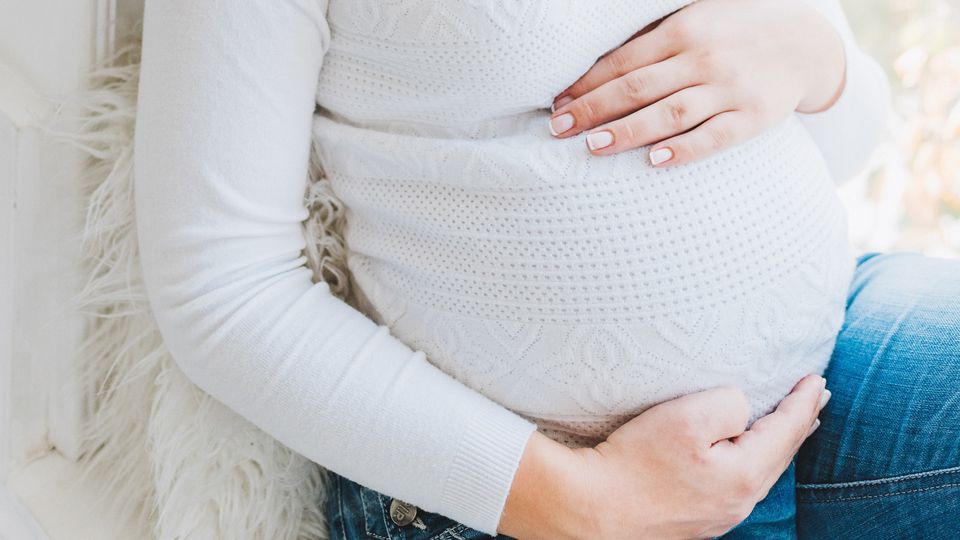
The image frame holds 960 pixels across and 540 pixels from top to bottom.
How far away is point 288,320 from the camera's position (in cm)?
72

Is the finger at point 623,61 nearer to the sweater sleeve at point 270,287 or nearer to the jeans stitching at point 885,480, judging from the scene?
the sweater sleeve at point 270,287

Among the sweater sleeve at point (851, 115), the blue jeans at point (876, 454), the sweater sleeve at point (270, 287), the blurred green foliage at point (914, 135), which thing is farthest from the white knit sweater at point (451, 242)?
the blurred green foliage at point (914, 135)

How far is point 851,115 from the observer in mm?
948

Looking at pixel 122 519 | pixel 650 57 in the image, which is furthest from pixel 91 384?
pixel 650 57

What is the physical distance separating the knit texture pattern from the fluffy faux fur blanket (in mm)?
124

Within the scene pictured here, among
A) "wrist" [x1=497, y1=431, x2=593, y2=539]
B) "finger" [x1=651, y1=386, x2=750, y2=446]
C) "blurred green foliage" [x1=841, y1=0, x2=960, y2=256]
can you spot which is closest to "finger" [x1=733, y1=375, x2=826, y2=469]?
"finger" [x1=651, y1=386, x2=750, y2=446]

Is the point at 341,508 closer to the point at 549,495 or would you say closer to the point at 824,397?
the point at 549,495

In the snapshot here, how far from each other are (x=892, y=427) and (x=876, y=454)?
0.10ft

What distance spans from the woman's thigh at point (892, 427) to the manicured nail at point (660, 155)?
1.12 feet

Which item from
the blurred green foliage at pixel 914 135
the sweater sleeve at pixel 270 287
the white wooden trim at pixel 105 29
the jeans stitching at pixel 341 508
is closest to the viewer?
the sweater sleeve at pixel 270 287

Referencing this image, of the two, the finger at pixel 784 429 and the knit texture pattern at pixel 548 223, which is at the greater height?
the knit texture pattern at pixel 548 223

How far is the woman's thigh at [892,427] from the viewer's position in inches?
30.4

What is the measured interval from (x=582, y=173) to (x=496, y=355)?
0.63 feet

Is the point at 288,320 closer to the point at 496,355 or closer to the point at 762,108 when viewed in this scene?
the point at 496,355
